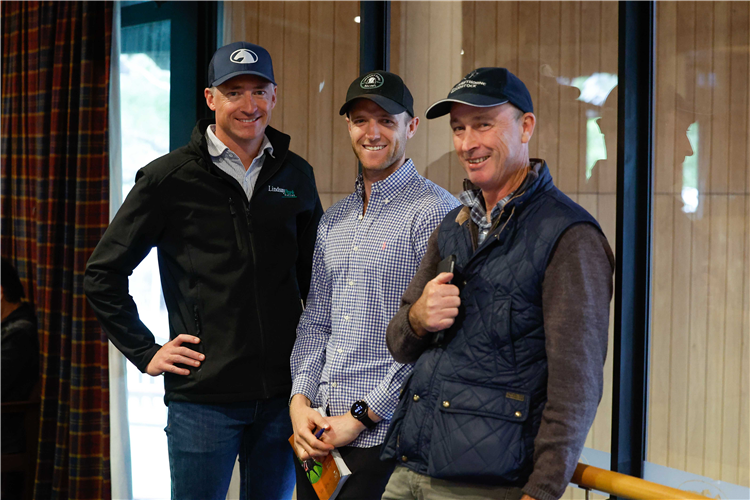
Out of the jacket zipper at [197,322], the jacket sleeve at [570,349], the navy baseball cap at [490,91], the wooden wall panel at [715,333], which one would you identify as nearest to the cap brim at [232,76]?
Answer: the jacket zipper at [197,322]

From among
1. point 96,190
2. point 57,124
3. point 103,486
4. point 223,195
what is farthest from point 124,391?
point 223,195

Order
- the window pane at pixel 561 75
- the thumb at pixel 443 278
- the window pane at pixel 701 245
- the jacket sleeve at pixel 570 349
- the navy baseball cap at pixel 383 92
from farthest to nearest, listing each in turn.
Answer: the window pane at pixel 561 75, the window pane at pixel 701 245, the navy baseball cap at pixel 383 92, the thumb at pixel 443 278, the jacket sleeve at pixel 570 349

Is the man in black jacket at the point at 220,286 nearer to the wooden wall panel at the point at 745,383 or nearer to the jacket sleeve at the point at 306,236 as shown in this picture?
the jacket sleeve at the point at 306,236

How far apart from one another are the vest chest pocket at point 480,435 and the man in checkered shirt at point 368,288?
354 mm

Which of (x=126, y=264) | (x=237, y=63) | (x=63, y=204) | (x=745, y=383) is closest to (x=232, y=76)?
(x=237, y=63)

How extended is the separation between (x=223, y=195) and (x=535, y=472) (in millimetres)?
1213

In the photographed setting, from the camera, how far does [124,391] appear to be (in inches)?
127

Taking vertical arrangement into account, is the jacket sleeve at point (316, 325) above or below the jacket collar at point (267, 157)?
below

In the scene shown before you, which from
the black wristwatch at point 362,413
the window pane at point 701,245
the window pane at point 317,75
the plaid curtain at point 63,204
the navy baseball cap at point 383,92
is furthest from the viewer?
the plaid curtain at point 63,204

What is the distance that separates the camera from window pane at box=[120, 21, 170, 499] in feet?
11.0

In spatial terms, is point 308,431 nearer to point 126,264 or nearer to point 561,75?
point 126,264

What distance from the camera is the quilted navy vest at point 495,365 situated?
1.22m

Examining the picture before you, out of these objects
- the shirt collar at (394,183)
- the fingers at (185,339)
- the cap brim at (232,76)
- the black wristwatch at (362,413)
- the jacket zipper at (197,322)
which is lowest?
the black wristwatch at (362,413)

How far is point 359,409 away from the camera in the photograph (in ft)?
5.32
